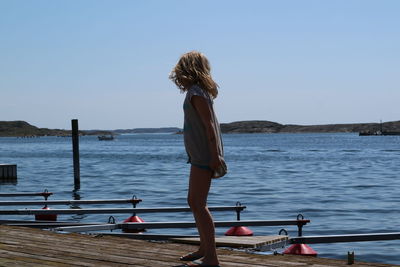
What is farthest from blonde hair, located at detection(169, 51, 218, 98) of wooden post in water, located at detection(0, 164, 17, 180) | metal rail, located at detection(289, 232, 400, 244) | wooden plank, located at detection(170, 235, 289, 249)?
wooden post in water, located at detection(0, 164, 17, 180)

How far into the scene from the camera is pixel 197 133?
20.0 ft

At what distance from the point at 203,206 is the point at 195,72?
1.27m

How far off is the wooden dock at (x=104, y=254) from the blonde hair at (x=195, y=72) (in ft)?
5.91

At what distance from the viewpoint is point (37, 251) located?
7.39 m

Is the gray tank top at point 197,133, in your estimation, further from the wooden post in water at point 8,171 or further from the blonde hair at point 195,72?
the wooden post in water at point 8,171

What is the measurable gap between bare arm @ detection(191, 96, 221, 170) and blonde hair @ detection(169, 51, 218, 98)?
0.53ft

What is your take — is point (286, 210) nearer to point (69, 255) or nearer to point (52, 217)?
point (52, 217)

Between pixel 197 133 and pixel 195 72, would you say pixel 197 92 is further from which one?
pixel 197 133

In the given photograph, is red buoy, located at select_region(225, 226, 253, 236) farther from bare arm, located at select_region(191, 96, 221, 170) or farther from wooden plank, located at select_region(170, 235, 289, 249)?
bare arm, located at select_region(191, 96, 221, 170)

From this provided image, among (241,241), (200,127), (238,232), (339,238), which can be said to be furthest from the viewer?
(238,232)

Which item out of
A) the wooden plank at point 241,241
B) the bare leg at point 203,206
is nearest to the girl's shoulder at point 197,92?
the bare leg at point 203,206

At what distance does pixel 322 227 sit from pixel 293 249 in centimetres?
1025

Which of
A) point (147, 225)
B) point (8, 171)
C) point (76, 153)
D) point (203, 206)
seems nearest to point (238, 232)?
point (147, 225)

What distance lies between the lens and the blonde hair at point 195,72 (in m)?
6.08
